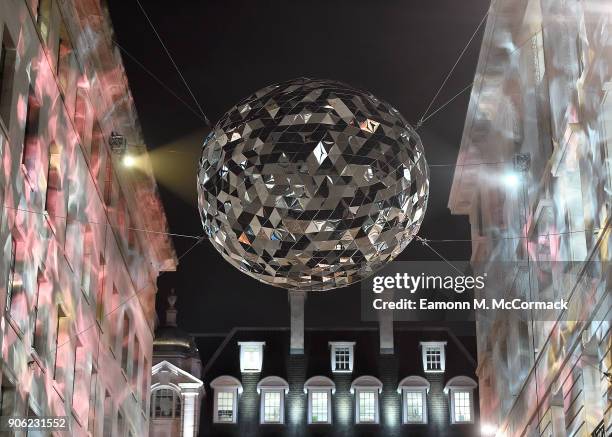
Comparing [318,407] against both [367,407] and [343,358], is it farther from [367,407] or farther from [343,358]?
[343,358]

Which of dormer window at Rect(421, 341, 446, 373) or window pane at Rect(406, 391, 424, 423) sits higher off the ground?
dormer window at Rect(421, 341, 446, 373)

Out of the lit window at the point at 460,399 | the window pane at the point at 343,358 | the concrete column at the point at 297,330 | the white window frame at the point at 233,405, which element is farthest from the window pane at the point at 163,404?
the lit window at the point at 460,399

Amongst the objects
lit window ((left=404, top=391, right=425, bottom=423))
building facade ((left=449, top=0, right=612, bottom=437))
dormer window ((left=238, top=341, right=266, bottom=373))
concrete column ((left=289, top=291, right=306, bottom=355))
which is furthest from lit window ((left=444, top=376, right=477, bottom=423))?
building facade ((left=449, top=0, right=612, bottom=437))

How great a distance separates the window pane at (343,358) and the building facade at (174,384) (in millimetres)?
4763

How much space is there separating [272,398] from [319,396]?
5.16ft

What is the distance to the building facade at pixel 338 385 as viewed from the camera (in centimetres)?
4175

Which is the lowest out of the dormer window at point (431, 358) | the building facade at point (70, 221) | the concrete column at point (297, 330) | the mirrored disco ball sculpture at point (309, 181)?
the mirrored disco ball sculpture at point (309, 181)

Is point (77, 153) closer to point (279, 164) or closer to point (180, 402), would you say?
point (279, 164)

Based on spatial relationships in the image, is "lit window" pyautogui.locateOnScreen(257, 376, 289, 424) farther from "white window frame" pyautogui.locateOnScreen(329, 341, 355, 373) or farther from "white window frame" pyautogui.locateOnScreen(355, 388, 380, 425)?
"white window frame" pyautogui.locateOnScreen(355, 388, 380, 425)

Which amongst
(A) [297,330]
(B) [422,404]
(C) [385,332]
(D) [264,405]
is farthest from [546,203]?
(C) [385,332]

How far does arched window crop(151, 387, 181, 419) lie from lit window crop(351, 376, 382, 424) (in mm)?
5972

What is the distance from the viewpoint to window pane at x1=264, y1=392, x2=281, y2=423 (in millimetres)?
41906

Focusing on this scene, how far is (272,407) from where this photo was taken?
42.1 metres

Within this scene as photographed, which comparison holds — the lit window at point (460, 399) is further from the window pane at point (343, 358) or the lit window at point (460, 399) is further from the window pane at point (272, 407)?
the window pane at point (272, 407)
